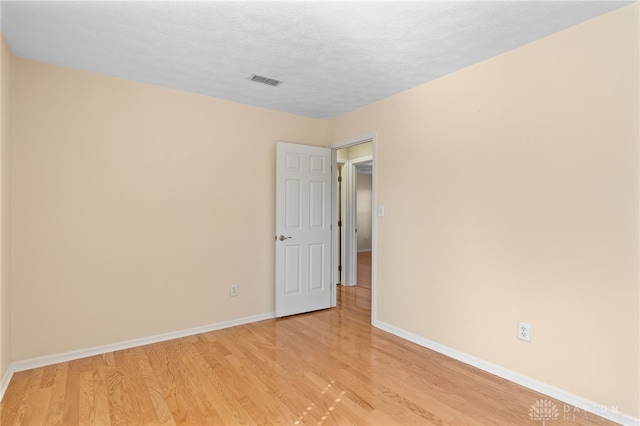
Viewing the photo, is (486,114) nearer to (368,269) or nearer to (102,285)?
(102,285)

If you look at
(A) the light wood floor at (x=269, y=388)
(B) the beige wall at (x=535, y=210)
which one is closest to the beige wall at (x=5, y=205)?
(A) the light wood floor at (x=269, y=388)

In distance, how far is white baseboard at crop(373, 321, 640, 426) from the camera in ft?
6.34

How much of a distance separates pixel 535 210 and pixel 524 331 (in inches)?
34.4

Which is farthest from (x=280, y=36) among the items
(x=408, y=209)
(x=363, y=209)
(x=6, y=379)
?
(x=363, y=209)

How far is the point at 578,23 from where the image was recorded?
6.80ft

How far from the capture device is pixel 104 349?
286 cm

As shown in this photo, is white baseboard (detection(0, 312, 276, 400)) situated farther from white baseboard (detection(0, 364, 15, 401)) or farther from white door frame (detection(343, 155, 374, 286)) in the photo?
white door frame (detection(343, 155, 374, 286))

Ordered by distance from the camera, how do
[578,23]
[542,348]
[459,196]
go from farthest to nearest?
[459,196] → [542,348] → [578,23]

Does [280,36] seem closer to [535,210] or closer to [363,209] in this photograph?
[535,210]

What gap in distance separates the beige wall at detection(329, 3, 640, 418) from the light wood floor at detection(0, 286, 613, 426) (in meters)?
0.32

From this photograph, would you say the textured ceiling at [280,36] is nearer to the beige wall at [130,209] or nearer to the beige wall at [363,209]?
the beige wall at [130,209]

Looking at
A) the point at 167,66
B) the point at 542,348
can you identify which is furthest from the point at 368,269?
the point at 167,66

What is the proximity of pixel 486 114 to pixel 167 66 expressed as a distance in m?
2.63

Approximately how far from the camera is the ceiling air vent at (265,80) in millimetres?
2900
